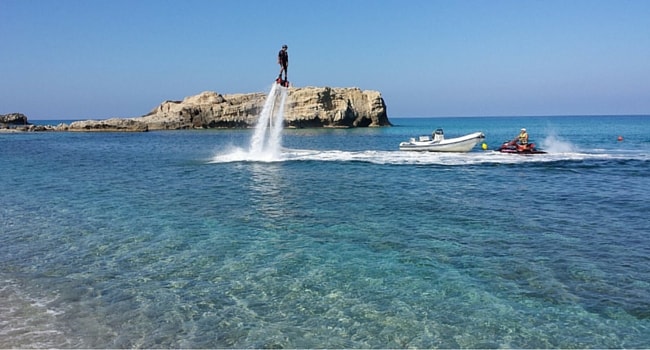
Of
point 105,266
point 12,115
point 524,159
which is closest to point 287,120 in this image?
point 524,159

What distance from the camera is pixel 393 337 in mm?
7035

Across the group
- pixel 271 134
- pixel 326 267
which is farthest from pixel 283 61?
pixel 326 267

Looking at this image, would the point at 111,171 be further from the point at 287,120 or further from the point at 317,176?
the point at 287,120

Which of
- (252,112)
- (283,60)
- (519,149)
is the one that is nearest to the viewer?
(283,60)

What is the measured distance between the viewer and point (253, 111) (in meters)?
106

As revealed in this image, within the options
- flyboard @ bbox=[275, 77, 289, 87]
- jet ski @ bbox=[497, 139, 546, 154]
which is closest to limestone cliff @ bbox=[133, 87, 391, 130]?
jet ski @ bbox=[497, 139, 546, 154]

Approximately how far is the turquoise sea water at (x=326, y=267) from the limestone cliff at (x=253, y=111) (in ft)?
276

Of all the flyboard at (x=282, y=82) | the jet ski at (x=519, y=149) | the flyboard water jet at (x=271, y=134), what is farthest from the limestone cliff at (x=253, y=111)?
the flyboard at (x=282, y=82)

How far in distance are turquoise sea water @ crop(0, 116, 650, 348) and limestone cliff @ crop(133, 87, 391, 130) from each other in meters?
84.3

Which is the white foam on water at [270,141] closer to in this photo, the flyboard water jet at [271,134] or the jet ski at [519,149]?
the flyboard water jet at [271,134]

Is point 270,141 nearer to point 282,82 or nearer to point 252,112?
point 282,82

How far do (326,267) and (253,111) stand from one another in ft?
323

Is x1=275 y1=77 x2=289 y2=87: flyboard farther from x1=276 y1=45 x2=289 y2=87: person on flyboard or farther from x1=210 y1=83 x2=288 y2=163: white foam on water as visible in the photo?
x1=210 y1=83 x2=288 y2=163: white foam on water

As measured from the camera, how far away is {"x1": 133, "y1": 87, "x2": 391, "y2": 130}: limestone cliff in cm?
10444
